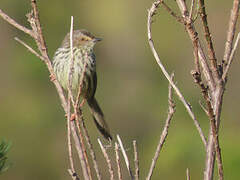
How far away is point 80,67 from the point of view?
5762mm

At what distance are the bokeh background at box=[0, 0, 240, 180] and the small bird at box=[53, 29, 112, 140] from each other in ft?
5.62

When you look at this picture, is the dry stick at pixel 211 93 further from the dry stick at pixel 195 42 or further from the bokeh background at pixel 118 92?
the bokeh background at pixel 118 92

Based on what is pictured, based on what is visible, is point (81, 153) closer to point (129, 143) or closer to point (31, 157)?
point (31, 157)

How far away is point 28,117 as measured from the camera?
420 inches

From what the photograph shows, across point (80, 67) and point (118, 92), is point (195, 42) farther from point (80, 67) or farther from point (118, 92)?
point (118, 92)

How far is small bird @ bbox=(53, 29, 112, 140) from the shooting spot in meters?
5.66

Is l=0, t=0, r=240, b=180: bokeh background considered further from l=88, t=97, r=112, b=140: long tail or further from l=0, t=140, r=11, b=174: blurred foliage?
l=0, t=140, r=11, b=174: blurred foliage

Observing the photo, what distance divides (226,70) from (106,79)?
1021 cm

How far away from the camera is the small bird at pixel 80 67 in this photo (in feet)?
18.6

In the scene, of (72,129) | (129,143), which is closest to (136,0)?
(129,143)

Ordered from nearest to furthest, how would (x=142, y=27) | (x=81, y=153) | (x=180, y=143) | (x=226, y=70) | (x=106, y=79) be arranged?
(x=226, y=70), (x=81, y=153), (x=180, y=143), (x=106, y=79), (x=142, y=27)

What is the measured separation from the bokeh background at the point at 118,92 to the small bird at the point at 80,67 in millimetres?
1714

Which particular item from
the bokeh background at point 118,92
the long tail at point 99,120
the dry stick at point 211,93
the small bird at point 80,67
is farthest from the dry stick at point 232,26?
the bokeh background at point 118,92

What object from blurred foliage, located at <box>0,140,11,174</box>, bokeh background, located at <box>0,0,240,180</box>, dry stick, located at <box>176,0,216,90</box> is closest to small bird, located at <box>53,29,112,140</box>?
bokeh background, located at <box>0,0,240,180</box>
